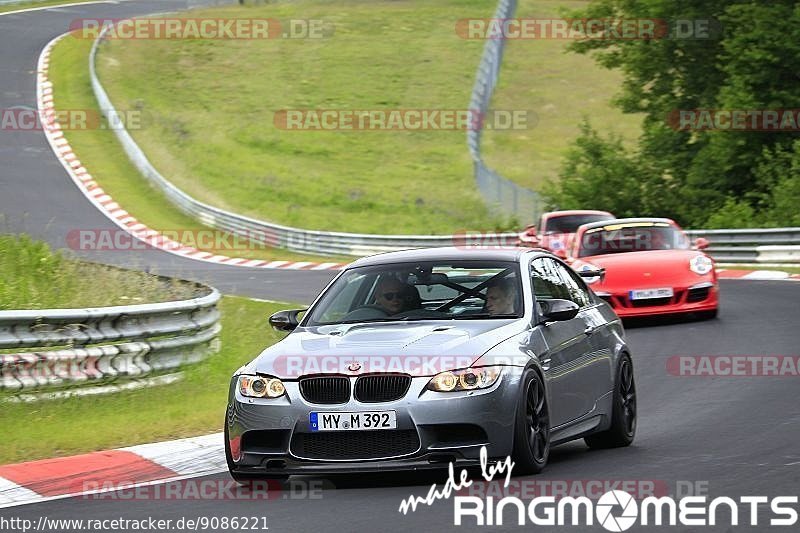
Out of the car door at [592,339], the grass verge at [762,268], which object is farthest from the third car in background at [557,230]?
the car door at [592,339]

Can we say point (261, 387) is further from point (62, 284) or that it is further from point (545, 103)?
point (545, 103)

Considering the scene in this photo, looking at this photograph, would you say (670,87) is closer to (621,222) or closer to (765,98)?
(765,98)

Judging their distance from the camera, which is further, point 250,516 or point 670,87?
point 670,87

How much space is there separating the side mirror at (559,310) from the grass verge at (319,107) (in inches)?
1135

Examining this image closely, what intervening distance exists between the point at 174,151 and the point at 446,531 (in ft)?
139

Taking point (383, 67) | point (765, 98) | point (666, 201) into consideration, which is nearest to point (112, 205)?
point (666, 201)

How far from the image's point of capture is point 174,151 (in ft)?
160

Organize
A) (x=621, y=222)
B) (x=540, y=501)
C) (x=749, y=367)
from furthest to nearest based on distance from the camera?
1. (x=621, y=222)
2. (x=749, y=367)
3. (x=540, y=501)

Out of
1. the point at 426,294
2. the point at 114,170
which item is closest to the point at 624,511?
the point at 426,294

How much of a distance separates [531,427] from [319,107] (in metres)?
48.6

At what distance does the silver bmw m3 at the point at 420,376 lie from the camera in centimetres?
830

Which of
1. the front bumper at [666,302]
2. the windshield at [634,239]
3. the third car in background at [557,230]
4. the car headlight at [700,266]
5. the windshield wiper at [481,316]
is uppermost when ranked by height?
the windshield wiper at [481,316]

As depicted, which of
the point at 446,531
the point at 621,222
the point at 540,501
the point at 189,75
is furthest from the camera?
the point at 189,75

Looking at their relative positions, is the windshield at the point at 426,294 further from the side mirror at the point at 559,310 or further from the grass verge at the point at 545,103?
the grass verge at the point at 545,103
